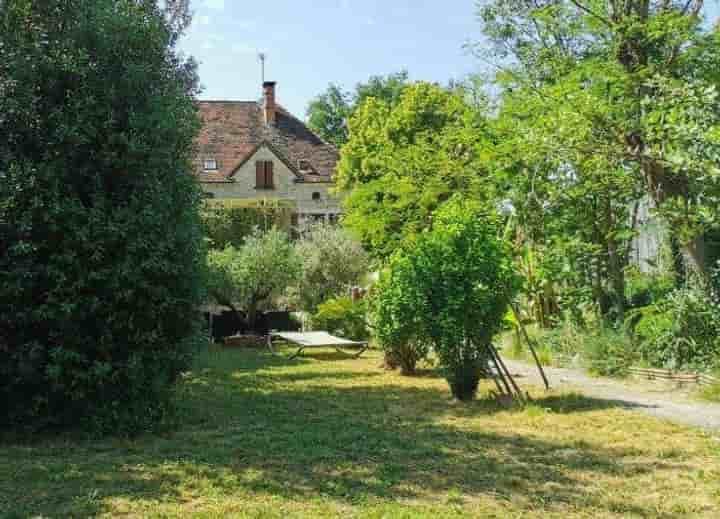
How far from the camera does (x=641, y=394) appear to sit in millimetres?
9461

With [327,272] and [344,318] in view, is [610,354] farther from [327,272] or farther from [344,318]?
[327,272]

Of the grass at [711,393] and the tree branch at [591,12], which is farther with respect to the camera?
the tree branch at [591,12]

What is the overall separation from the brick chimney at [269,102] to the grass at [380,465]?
3101 centimetres

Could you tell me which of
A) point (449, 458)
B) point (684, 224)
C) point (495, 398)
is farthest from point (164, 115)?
point (684, 224)

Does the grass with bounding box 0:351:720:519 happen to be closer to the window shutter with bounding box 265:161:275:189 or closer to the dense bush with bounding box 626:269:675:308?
the dense bush with bounding box 626:269:675:308

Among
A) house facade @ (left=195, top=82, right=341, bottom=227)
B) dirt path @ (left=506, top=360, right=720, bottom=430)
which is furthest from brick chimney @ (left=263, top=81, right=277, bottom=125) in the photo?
dirt path @ (left=506, top=360, right=720, bottom=430)

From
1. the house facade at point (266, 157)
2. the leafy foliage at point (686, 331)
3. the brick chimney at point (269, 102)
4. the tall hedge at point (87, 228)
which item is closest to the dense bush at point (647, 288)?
the leafy foliage at point (686, 331)

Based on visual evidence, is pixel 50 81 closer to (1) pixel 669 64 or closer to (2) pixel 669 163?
(2) pixel 669 163

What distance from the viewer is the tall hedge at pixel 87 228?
22.5ft

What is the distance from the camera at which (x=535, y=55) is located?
12.7 metres

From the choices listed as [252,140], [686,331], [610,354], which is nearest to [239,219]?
[252,140]

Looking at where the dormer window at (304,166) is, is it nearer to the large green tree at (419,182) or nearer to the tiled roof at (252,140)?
the tiled roof at (252,140)

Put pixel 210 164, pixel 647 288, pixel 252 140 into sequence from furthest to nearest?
pixel 252 140
pixel 210 164
pixel 647 288

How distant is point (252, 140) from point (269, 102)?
2.49 meters
